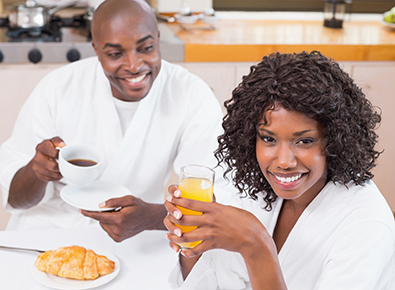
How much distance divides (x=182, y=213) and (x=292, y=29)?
7.43 feet

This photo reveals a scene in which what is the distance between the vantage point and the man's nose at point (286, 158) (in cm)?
116

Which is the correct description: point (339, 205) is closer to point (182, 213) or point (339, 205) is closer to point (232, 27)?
point (182, 213)

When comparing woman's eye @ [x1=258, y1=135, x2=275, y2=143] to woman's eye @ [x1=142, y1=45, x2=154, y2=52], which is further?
woman's eye @ [x1=142, y1=45, x2=154, y2=52]

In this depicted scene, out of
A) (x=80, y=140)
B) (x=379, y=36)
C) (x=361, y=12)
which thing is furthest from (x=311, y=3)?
(x=80, y=140)

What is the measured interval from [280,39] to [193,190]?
1.89 meters

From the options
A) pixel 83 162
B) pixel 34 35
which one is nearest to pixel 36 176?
pixel 83 162

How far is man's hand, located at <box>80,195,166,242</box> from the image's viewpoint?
1.41 m

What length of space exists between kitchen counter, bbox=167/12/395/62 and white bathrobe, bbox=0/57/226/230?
31.6 inches

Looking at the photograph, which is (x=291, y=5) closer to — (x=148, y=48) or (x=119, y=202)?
(x=148, y=48)

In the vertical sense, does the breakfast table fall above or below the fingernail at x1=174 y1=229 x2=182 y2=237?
below

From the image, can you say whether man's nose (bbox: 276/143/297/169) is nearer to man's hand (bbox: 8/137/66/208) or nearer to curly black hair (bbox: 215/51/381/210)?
curly black hair (bbox: 215/51/381/210)

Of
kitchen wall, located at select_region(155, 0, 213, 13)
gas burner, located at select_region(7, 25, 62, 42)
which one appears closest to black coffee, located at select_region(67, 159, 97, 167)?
gas burner, located at select_region(7, 25, 62, 42)

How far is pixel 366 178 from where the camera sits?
4.18 feet

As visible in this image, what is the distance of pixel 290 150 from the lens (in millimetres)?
1168
